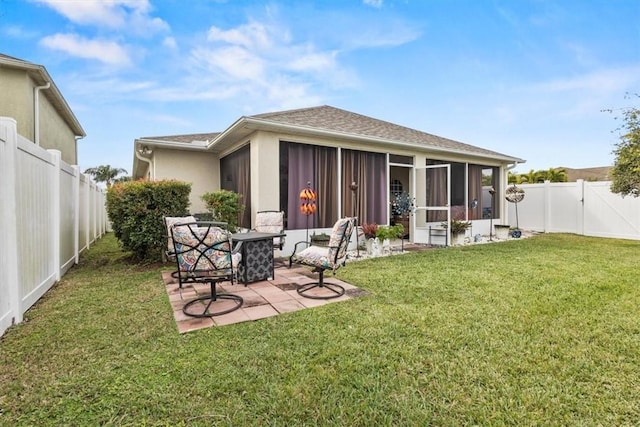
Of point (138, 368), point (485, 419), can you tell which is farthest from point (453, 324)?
point (138, 368)

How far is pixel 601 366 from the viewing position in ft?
8.35

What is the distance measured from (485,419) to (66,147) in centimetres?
1504

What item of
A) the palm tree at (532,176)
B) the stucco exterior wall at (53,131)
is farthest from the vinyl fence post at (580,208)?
the stucco exterior wall at (53,131)

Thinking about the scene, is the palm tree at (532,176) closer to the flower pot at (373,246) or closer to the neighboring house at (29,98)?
the flower pot at (373,246)

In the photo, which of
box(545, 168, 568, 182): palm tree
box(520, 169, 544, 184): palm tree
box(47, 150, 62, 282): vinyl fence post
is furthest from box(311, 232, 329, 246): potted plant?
box(520, 169, 544, 184): palm tree

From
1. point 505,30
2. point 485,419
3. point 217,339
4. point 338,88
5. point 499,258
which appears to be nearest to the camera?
point 485,419

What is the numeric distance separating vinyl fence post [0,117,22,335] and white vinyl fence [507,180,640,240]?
15862mm

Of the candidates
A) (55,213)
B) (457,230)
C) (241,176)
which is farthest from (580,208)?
(55,213)

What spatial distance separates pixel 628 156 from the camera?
28.1 ft

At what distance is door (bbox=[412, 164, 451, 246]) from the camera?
32.1 ft

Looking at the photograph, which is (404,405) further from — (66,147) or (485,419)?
(66,147)

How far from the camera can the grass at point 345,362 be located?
78.9 inches

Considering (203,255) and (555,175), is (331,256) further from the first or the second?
(555,175)

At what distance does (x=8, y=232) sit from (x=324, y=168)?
611 cm
